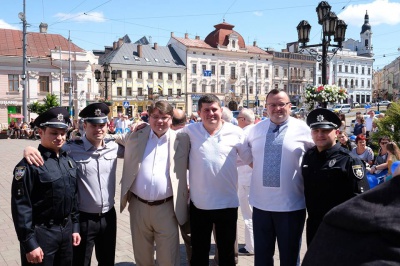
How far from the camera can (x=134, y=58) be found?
57594mm

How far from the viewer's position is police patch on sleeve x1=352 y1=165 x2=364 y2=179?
123 inches

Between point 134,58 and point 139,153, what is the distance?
5581 cm

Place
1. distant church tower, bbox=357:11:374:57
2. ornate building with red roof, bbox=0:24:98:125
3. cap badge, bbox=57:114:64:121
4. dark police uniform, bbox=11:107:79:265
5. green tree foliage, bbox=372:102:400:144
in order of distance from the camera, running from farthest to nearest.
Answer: distant church tower, bbox=357:11:374:57 → ornate building with red roof, bbox=0:24:98:125 → green tree foliage, bbox=372:102:400:144 → cap badge, bbox=57:114:64:121 → dark police uniform, bbox=11:107:79:265

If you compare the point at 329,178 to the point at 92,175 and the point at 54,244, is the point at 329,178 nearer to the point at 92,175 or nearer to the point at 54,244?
the point at 92,175

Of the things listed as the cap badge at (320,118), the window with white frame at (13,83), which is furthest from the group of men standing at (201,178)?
the window with white frame at (13,83)

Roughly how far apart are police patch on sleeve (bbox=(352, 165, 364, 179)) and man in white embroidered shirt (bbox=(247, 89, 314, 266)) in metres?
0.52

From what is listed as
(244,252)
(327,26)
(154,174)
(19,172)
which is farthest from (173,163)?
(327,26)

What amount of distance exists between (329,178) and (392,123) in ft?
12.0

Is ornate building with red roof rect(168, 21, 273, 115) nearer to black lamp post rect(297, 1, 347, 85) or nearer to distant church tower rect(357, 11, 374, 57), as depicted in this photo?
distant church tower rect(357, 11, 374, 57)

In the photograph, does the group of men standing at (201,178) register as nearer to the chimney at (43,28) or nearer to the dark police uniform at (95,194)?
the dark police uniform at (95,194)

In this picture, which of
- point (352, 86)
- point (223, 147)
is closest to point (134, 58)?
point (352, 86)

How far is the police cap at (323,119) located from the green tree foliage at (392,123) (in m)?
3.06

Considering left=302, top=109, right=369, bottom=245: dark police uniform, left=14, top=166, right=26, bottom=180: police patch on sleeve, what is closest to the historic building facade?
left=302, top=109, right=369, bottom=245: dark police uniform

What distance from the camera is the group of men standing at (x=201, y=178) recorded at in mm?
3465
